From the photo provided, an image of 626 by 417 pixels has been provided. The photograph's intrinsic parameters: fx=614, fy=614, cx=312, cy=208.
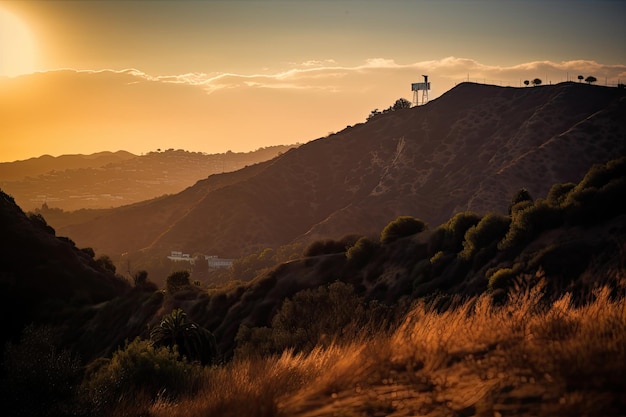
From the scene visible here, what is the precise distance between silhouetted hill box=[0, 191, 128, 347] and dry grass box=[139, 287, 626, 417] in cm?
A: 8491

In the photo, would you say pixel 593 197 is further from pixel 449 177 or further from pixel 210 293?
pixel 449 177

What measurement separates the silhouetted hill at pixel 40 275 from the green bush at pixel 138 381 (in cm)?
7513

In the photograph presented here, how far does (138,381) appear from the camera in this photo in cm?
1541

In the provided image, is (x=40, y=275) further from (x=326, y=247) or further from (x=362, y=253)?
(x=362, y=253)

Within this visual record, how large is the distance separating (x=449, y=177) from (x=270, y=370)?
165 m

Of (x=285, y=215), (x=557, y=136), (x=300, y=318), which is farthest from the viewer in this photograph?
(x=285, y=215)

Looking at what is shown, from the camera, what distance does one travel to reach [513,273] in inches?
1886

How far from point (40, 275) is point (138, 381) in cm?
9195

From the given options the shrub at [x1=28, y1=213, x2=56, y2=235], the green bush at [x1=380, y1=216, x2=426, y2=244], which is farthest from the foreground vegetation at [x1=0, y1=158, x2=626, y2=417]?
the shrub at [x1=28, y1=213, x2=56, y2=235]

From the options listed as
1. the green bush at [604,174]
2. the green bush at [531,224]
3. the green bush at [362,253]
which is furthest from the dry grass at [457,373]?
the green bush at [362,253]

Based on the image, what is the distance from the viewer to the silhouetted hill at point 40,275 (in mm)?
90000

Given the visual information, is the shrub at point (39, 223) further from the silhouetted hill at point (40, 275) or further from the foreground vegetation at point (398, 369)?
the foreground vegetation at point (398, 369)

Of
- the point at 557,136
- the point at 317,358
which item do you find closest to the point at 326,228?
the point at 557,136

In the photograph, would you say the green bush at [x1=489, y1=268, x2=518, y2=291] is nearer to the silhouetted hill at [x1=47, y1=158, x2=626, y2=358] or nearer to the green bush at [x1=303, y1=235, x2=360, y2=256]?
the silhouetted hill at [x1=47, y1=158, x2=626, y2=358]
